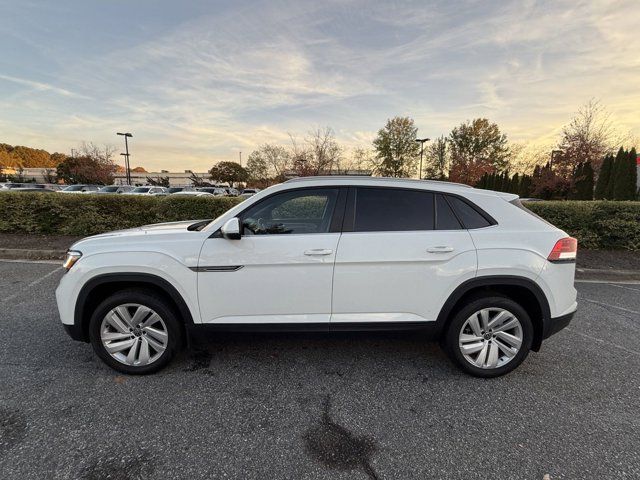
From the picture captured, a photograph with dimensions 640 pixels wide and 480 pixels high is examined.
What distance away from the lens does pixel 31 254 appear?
6.96 m

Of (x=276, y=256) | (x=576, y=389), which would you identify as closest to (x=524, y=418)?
(x=576, y=389)

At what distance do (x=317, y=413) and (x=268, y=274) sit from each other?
1.12 m

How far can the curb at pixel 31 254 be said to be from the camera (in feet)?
22.7

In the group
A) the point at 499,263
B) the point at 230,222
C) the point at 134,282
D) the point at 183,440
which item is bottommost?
the point at 183,440

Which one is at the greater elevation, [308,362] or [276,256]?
[276,256]

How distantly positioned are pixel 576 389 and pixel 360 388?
184 cm

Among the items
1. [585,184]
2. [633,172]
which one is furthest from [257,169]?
[633,172]

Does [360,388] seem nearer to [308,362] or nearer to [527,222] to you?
[308,362]

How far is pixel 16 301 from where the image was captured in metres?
4.43

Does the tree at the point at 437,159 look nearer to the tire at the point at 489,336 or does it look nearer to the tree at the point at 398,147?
the tree at the point at 398,147

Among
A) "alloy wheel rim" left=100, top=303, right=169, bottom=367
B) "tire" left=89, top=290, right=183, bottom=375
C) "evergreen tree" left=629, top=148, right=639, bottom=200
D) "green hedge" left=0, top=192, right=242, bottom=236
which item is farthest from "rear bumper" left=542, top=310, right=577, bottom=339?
"evergreen tree" left=629, top=148, right=639, bottom=200

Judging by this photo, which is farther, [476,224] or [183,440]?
[476,224]

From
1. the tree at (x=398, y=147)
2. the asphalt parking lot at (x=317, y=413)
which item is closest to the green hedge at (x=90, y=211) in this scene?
the asphalt parking lot at (x=317, y=413)

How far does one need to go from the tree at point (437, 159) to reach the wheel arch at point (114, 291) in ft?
146
